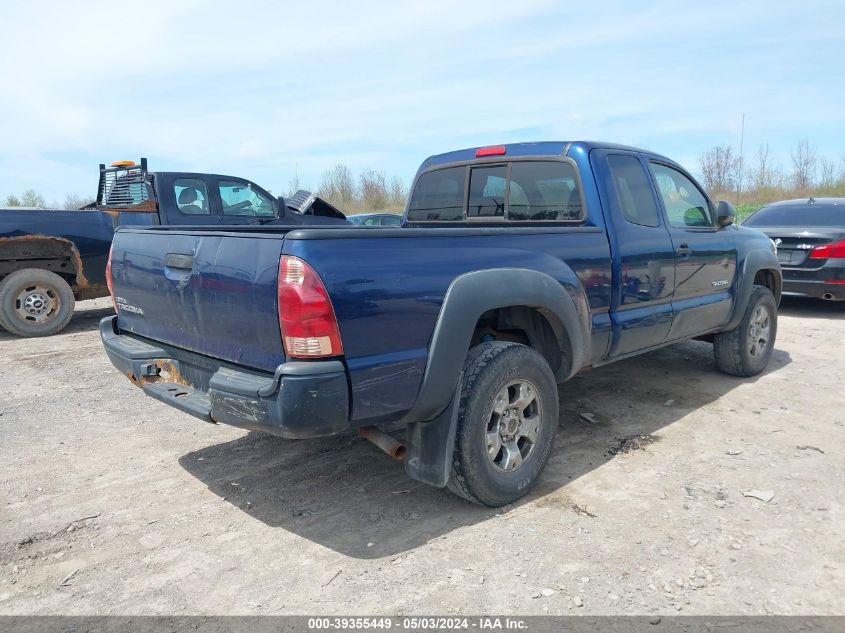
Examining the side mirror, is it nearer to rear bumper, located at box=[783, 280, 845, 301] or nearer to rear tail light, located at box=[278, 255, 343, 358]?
rear tail light, located at box=[278, 255, 343, 358]

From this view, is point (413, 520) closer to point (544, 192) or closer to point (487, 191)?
point (544, 192)

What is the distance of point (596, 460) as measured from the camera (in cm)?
415

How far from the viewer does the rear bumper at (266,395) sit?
2703mm

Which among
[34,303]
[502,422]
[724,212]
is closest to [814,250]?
[724,212]

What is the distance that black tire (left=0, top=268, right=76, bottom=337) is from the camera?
8.03 meters

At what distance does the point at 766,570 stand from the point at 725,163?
111 feet

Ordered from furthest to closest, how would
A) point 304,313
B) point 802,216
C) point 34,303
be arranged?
point 802,216 < point 34,303 < point 304,313

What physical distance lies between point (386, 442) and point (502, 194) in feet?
7.14

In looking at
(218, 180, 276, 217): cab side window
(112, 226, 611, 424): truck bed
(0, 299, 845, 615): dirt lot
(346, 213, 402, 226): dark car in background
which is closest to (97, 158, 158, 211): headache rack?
(218, 180, 276, 217): cab side window

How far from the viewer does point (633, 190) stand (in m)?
4.56

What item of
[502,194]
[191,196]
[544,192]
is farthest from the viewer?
[191,196]

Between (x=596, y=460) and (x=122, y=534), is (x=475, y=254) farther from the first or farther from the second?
(x=122, y=534)

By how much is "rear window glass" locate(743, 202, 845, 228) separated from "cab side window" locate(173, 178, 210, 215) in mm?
7835

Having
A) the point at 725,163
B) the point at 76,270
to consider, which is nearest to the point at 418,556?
the point at 76,270
